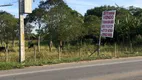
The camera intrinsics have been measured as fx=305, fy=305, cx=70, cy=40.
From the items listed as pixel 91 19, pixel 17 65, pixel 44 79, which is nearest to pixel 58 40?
pixel 91 19

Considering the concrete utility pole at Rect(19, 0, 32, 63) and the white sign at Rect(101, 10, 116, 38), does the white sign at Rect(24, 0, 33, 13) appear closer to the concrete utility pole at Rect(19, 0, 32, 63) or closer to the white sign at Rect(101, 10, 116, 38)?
the concrete utility pole at Rect(19, 0, 32, 63)

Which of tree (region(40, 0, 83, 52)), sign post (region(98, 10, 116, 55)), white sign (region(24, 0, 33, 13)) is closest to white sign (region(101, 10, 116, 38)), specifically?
sign post (region(98, 10, 116, 55))

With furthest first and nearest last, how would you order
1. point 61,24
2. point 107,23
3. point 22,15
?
point 61,24
point 107,23
point 22,15

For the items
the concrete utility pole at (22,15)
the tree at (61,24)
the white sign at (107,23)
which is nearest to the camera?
the concrete utility pole at (22,15)

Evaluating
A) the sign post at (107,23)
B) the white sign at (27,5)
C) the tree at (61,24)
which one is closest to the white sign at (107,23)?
the sign post at (107,23)

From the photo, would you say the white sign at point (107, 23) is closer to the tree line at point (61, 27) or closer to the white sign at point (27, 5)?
the white sign at point (27, 5)

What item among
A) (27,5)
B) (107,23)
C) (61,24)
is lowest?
(107,23)

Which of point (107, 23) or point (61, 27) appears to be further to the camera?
point (61, 27)

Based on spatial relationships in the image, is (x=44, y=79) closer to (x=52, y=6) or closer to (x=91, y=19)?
(x=52, y=6)

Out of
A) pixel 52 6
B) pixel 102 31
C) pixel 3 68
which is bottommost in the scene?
pixel 3 68

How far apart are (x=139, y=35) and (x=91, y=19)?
1669cm

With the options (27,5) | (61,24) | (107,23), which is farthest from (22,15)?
(61,24)

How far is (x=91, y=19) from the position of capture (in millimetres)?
57219

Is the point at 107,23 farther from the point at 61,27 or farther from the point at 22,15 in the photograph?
the point at 61,27
